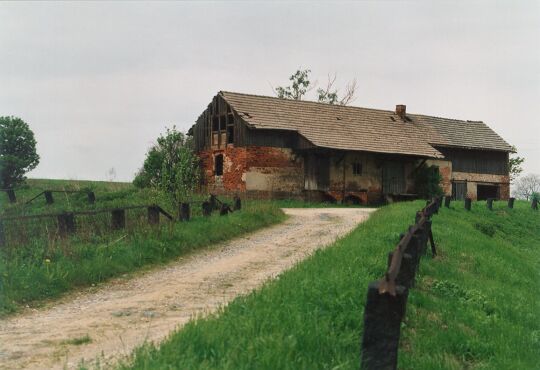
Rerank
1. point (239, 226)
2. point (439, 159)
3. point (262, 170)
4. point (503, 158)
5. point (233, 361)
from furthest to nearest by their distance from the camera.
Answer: point (503, 158)
point (439, 159)
point (262, 170)
point (239, 226)
point (233, 361)

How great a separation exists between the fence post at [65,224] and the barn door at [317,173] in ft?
69.7

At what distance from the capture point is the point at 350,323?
5750 millimetres

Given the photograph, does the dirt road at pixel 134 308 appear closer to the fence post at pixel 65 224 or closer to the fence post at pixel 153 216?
the fence post at pixel 153 216

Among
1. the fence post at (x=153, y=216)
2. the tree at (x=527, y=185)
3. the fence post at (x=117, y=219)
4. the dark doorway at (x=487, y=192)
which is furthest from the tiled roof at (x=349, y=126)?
the tree at (x=527, y=185)

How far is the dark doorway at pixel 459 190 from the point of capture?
3897cm

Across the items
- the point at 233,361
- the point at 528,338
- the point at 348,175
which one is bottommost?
the point at 528,338

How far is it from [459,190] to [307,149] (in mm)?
13943

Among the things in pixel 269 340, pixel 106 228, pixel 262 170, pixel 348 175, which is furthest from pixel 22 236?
pixel 348 175

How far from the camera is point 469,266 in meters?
10.8

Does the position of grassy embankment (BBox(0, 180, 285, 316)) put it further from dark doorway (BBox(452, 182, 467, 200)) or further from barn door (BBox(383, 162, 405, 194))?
dark doorway (BBox(452, 182, 467, 200))

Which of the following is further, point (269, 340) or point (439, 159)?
point (439, 159)

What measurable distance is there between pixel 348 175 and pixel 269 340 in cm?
2798

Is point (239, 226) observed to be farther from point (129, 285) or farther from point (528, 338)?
point (528, 338)

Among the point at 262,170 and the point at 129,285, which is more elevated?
the point at 262,170
